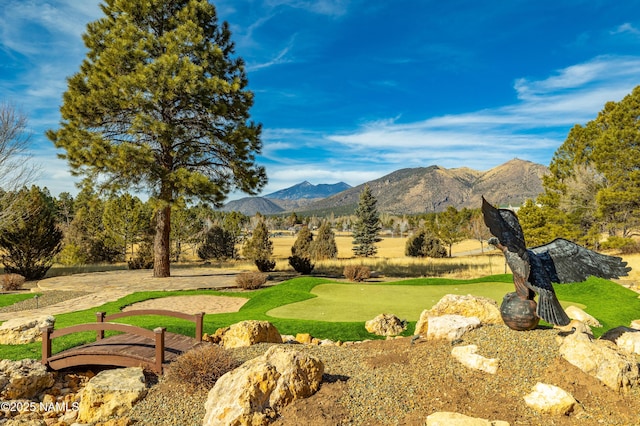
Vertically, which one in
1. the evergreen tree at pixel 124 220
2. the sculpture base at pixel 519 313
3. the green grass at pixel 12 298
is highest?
the evergreen tree at pixel 124 220

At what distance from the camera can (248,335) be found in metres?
7.91

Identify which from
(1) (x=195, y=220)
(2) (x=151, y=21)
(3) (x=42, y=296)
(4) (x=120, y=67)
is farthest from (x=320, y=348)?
(1) (x=195, y=220)

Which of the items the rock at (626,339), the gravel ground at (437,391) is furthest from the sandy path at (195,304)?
the rock at (626,339)

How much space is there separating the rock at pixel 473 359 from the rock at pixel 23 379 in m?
7.47

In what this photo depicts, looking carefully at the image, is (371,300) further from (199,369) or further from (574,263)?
(199,369)

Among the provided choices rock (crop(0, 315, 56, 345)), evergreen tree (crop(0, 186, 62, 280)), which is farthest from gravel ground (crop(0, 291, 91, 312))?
evergreen tree (crop(0, 186, 62, 280))

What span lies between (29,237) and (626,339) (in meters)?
26.8

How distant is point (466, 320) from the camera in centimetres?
691

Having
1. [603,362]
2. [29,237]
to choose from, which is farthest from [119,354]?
[29,237]

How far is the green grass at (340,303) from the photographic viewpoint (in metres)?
9.48

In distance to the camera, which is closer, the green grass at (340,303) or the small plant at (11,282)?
the green grass at (340,303)

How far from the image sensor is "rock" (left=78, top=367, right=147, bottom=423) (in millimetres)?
5770

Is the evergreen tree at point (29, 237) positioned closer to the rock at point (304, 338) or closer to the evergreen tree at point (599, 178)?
the rock at point (304, 338)

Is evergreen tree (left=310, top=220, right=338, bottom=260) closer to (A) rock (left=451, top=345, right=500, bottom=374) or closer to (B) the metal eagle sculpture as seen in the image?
(B) the metal eagle sculpture
